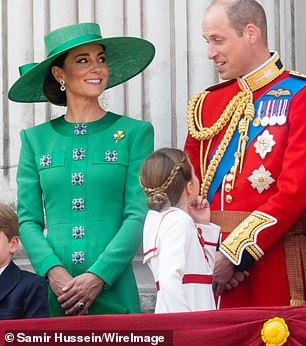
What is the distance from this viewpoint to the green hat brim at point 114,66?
5656 millimetres

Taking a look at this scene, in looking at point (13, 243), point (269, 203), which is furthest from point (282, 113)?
point (13, 243)

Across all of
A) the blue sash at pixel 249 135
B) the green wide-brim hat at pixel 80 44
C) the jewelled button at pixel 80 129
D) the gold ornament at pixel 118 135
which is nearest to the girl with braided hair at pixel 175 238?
the blue sash at pixel 249 135

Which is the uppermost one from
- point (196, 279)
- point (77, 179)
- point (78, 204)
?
point (77, 179)

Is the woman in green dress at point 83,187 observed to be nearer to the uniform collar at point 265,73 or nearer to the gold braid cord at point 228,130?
the gold braid cord at point 228,130

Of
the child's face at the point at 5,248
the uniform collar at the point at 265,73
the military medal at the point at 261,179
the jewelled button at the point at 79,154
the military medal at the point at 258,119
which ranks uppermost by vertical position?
the uniform collar at the point at 265,73

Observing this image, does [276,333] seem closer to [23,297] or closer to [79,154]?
[23,297]

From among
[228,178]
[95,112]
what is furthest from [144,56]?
[228,178]

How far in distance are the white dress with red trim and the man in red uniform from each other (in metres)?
0.19

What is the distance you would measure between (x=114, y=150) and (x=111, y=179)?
0.42 ft

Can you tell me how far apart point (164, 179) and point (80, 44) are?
837 mm

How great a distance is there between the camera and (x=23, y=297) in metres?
5.09

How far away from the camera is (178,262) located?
4816 mm

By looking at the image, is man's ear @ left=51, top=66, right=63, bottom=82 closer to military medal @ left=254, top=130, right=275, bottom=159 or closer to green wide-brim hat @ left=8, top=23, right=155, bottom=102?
green wide-brim hat @ left=8, top=23, right=155, bottom=102

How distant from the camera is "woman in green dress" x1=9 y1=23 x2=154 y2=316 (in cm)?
537
